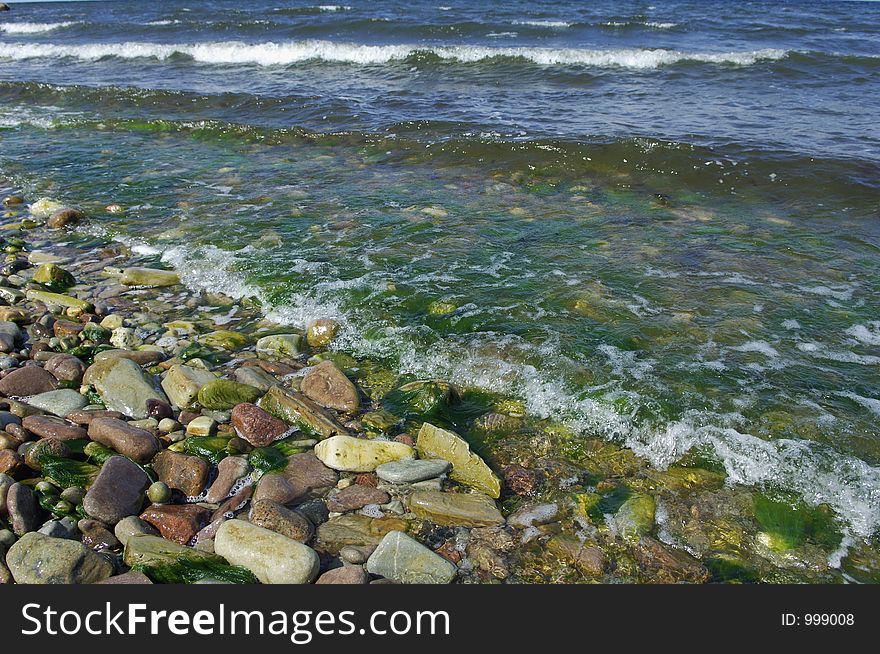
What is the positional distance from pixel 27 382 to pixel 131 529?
192cm

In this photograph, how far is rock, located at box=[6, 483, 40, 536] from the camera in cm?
340

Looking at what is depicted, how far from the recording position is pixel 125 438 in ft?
13.5

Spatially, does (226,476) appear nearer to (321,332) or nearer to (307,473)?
(307,473)

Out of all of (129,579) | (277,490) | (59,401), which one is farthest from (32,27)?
(129,579)

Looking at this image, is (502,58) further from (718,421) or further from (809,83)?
(718,421)

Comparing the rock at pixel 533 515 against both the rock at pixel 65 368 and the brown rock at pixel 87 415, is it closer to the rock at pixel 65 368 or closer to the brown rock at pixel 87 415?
the brown rock at pixel 87 415

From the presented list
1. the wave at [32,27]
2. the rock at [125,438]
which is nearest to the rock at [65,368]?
the rock at [125,438]

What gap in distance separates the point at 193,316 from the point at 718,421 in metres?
4.58

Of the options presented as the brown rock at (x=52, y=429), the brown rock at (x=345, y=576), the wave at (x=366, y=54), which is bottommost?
the brown rock at (x=345, y=576)

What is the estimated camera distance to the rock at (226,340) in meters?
5.54

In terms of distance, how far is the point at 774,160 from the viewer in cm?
997

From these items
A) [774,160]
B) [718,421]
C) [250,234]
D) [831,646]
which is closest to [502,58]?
[774,160]

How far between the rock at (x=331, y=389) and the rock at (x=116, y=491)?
51.6 inches

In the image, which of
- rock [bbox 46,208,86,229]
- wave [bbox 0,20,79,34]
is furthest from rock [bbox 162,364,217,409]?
wave [bbox 0,20,79,34]
